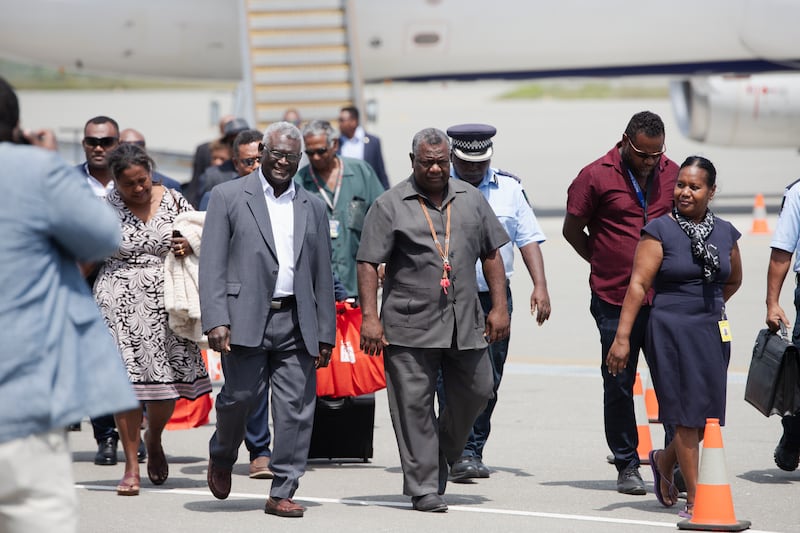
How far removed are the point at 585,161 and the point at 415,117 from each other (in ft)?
82.7

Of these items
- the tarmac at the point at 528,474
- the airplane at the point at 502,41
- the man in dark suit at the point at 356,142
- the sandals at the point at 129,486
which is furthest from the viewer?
the airplane at the point at 502,41

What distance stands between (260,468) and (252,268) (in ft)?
5.03

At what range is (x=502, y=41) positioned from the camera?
19781 mm

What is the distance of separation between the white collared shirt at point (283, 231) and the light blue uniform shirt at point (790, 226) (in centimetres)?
260

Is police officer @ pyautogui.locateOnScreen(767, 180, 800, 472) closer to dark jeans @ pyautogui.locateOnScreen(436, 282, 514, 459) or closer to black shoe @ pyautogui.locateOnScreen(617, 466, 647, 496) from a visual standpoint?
black shoe @ pyautogui.locateOnScreen(617, 466, 647, 496)

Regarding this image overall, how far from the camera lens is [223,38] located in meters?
19.9

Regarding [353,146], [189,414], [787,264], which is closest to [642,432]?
[787,264]

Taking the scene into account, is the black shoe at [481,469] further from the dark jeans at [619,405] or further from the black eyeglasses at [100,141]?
the black eyeglasses at [100,141]

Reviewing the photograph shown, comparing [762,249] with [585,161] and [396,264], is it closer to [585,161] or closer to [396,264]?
[396,264]

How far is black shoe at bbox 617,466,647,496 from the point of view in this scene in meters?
6.54

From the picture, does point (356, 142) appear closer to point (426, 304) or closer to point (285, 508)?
point (426, 304)

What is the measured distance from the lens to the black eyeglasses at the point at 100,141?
7.55 meters

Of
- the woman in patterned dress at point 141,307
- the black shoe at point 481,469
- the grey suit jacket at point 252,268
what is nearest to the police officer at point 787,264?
the black shoe at point 481,469

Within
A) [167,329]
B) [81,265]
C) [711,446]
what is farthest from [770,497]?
[81,265]
